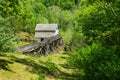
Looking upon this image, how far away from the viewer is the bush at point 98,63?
21.0m

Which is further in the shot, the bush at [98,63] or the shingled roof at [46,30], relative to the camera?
the shingled roof at [46,30]

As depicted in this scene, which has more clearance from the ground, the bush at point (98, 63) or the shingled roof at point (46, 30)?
the bush at point (98, 63)

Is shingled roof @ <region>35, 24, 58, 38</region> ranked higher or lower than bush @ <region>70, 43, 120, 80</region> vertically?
lower

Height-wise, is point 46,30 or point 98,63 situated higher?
point 98,63

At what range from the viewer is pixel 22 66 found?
24.1 metres

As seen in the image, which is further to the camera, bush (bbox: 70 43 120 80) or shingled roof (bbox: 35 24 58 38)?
shingled roof (bbox: 35 24 58 38)

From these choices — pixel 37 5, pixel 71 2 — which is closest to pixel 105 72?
pixel 37 5

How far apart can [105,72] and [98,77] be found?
3.34ft

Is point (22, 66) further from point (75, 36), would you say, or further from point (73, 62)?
point (75, 36)

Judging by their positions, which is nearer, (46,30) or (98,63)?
(98,63)

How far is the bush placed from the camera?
68.8ft

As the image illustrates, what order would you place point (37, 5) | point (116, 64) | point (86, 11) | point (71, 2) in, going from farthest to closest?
point (71, 2), point (37, 5), point (86, 11), point (116, 64)

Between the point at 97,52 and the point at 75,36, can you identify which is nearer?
the point at 97,52

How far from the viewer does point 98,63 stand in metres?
21.8
